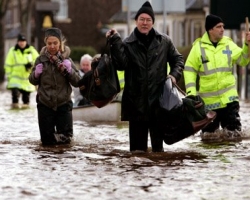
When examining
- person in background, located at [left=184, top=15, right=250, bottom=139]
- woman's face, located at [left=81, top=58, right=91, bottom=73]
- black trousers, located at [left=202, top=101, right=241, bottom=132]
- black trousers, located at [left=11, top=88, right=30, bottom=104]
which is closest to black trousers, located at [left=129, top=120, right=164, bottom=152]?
person in background, located at [left=184, top=15, right=250, bottom=139]

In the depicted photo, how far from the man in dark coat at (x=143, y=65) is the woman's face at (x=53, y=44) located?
1.92 m

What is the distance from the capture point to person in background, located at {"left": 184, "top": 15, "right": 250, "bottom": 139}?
14688 millimetres

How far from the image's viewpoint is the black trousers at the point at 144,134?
41.9ft

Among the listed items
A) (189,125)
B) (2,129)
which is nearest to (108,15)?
(2,129)

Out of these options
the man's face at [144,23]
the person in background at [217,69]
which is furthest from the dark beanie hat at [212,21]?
the man's face at [144,23]

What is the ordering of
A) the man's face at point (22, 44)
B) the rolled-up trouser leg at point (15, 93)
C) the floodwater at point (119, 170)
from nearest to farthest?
the floodwater at point (119, 170), the man's face at point (22, 44), the rolled-up trouser leg at point (15, 93)

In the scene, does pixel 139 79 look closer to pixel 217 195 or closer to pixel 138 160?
pixel 138 160

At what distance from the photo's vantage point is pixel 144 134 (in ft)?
42.2

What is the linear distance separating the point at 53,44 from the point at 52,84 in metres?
0.52

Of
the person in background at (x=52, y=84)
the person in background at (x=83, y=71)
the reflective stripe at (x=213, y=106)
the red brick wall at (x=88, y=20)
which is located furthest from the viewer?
the red brick wall at (x=88, y=20)

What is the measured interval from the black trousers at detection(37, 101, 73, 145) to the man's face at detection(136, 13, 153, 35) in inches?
93.0

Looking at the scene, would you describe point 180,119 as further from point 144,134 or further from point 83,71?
point 83,71

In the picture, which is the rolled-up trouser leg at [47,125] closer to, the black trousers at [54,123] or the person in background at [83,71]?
the black trousers at [54,123]

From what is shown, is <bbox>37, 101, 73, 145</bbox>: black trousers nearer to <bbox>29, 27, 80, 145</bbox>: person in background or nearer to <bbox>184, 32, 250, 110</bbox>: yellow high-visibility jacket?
<bbox>29, 27, 80, 145</bbox>: person in background
